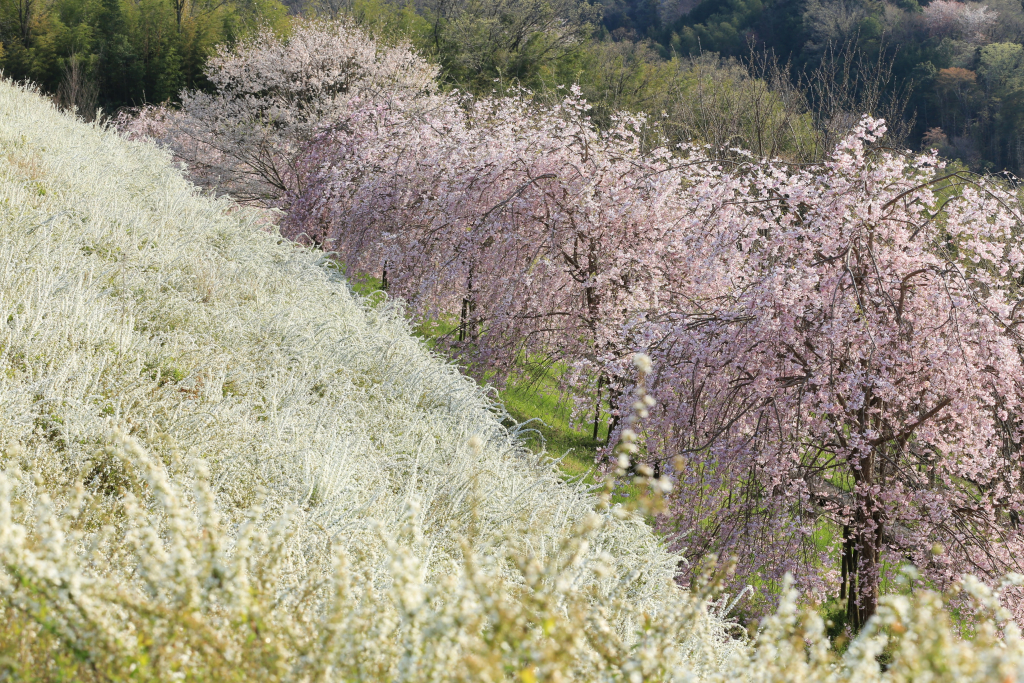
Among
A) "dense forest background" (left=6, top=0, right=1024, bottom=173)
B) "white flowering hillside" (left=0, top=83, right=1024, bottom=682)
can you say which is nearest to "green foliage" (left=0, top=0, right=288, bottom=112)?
"dense forest background" (left=6, top=0, right=1024, bottom=173)

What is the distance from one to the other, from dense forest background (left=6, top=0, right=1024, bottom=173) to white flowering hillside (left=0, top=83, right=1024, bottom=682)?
12.9m

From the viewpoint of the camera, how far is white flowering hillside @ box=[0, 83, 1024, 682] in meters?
1.47

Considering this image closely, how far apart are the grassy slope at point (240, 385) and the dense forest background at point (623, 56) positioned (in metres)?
12.6

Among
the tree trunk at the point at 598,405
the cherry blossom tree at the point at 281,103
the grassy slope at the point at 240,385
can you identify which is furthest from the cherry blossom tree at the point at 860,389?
the cherry blossom tree at the point at 281,103

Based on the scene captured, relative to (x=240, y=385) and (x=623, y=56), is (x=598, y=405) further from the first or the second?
(x=623, y=56)

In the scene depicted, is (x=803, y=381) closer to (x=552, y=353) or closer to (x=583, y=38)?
(x=552, y=353)

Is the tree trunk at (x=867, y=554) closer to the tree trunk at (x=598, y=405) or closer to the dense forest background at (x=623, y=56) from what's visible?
the tree trunk at (x=598, y=405)

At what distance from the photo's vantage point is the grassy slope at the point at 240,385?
3.05 meters

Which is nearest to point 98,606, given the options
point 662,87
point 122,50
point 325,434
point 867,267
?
point 325,434

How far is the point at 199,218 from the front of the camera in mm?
7188

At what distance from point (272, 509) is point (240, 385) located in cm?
129

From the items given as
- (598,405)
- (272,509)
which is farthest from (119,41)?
(272,509)

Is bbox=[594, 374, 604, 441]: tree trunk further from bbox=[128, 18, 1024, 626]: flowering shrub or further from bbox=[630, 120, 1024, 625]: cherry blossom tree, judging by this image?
bbox=[630, 120, 1024, 625]: cherry blossom tree

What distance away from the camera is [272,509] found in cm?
296
